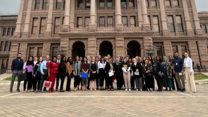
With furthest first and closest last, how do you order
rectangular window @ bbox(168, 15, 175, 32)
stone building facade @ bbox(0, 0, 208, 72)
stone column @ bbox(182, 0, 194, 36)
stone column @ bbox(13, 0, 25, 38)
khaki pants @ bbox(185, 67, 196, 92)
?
rectangular window @ bbox(168, 15, 175, 32) → stone column @ bbox(13, 0, 25, 38) → stone column @ bbox(182, 0, 194, 36) → stone building facade @ bbox(0, 0, 208, 72) → khaki pants @ bbox(185, 67, 196, 92)

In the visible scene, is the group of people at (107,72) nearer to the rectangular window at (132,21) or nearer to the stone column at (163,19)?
the rectangular window at (132,21)

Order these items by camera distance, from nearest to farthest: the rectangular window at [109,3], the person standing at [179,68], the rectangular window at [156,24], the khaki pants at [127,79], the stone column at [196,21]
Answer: the person standing at [179,68], the khaki pants at [127,79], the stone column at [196,21], the rectangular window at [156,24], the rectangular window at [109,3]

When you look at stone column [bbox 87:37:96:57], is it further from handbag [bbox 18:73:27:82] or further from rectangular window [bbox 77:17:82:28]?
handbag [bbox 18:73:27:82]

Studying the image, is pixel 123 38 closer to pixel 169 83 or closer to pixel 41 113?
pixel 169 83

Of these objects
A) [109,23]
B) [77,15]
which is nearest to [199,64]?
[109,23]

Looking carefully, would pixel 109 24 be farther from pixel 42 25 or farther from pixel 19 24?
pixel 19 24

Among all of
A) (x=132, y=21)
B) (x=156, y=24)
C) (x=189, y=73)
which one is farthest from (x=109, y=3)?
(x=189, y=73)

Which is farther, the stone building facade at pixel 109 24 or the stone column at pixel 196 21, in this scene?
the stone column at pixel 196 21

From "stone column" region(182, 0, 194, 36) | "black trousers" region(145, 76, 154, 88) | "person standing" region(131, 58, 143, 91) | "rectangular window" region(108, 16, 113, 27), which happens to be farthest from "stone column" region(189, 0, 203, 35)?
"person standing" region(131, 58, 143, 91)

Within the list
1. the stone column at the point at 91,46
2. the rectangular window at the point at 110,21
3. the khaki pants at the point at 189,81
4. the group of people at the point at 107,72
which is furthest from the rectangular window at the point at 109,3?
the khaki pants at the point at 189,81

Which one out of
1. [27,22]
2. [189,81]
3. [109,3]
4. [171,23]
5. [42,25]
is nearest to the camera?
[189,81]

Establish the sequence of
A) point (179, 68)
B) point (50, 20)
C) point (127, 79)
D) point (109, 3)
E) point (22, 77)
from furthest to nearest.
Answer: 1. point (109, 3)
2. point (50, 20)
3. point (127, 79)
4. point (179, 68)
5. point (22, 77)

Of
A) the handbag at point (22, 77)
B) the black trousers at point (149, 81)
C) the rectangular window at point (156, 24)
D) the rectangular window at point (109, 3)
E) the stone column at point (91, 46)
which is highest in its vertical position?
the rectangular window at point (109, 3)

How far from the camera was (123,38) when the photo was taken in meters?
18.5
